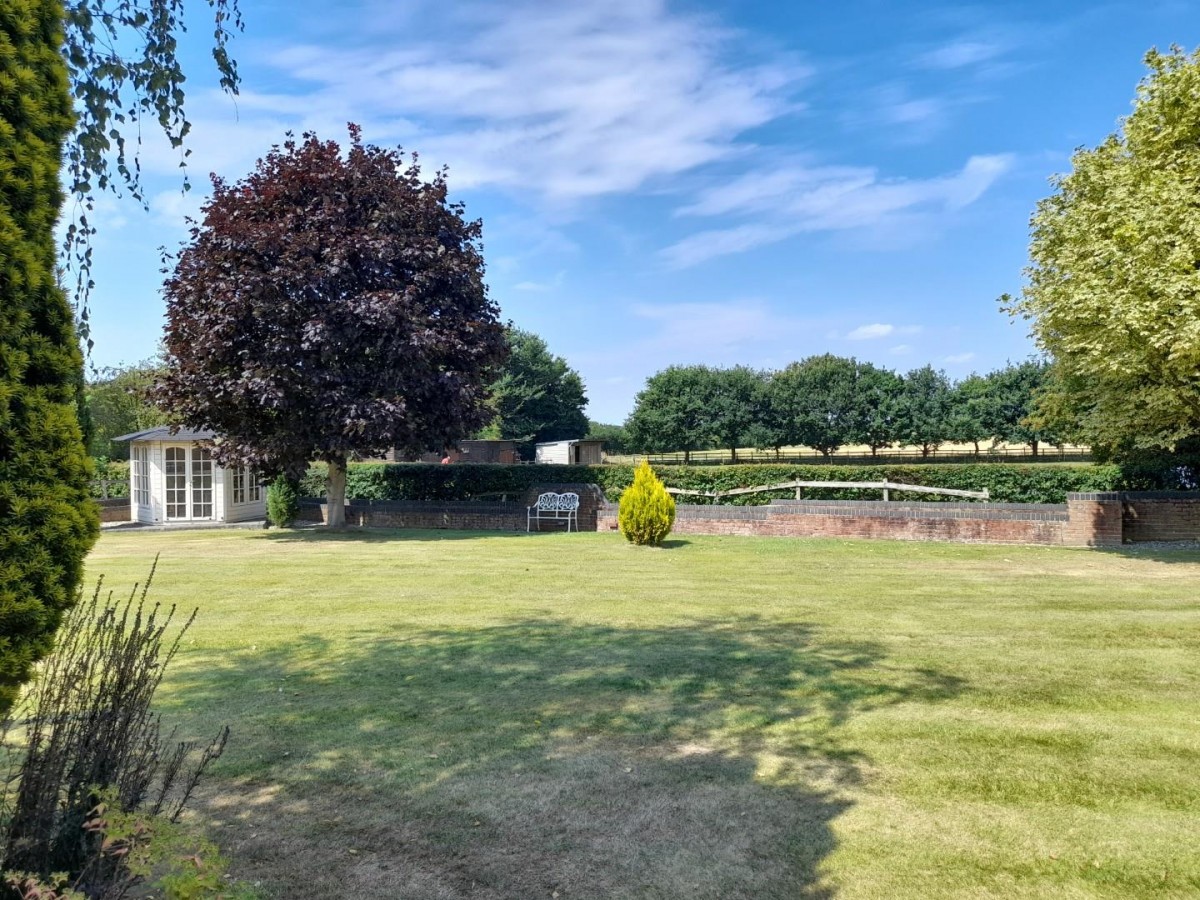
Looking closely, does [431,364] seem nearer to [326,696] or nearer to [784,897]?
[326,696]

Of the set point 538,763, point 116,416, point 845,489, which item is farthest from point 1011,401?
point 538,763

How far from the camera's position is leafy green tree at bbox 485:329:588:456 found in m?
60.7

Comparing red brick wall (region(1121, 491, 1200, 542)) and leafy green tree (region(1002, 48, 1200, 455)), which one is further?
red brick wall (region(1121, 491, 1200, 542))

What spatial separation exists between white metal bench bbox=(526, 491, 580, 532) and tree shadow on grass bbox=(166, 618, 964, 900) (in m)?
13.3

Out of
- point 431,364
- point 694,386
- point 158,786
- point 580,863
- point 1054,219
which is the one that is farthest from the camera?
point 694,386

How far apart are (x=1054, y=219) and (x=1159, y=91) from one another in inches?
109

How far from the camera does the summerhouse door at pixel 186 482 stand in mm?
23609

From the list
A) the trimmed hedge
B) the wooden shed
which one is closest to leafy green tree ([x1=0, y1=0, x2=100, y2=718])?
the trimmed hedge

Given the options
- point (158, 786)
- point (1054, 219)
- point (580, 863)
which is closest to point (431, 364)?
point (1054, 219)

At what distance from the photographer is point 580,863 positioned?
10.8 ft

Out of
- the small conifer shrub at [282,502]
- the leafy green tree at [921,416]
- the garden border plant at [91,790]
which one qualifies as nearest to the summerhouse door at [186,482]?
the small conifer shrub at [282,502]

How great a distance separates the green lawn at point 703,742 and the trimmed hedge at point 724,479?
876cm

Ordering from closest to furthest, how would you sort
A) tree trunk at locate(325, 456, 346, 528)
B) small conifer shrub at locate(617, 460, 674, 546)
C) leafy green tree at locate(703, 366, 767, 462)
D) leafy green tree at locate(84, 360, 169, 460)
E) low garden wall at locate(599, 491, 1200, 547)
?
low garden wall at locate(599, 491, 1200, 547)
small conifer shrub at locate(617, 460, 674, 546)
tree trunk at locate(325, 456, 346, 528)
leafy green tree at locate(84, 360, 169, 460)
leafy green tree at locate(703, 366, 767, 462)

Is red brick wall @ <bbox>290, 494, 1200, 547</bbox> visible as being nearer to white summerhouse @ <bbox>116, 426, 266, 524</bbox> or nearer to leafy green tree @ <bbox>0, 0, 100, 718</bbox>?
white summerhouse @ <bbox>116, 426, 266, 524</bbox>
